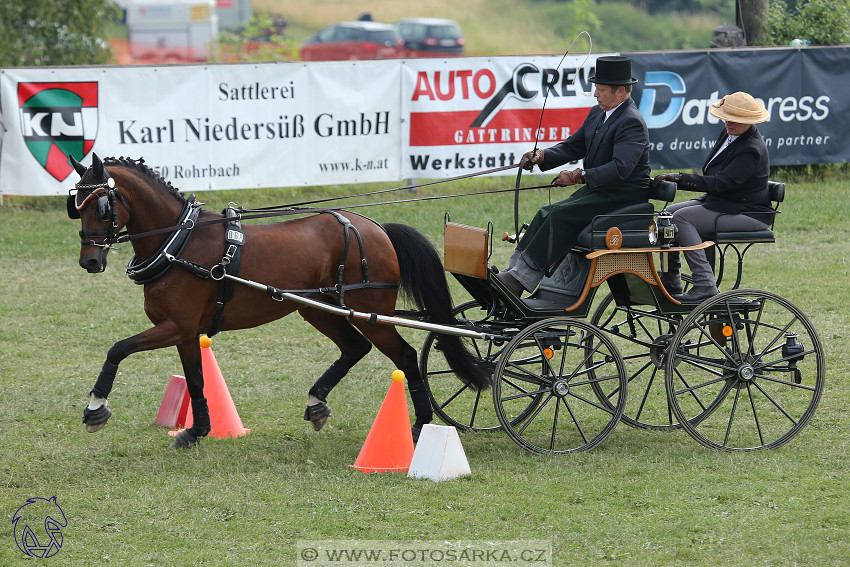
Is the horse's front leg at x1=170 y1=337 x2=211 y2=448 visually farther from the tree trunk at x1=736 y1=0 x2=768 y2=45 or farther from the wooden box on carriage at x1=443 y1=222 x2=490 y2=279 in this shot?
the tree trunk at x1=736 y1=0 x2=768 y2=45

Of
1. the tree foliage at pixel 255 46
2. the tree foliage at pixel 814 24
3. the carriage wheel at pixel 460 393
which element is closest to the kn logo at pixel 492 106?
the tree foliage at pixel 814 24

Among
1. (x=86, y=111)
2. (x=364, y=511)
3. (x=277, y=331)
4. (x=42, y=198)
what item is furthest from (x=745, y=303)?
(x=42, y=198)

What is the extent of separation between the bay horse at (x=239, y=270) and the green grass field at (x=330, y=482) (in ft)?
1.43

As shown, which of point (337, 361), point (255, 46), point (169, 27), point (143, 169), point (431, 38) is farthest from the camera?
point (169, 27)

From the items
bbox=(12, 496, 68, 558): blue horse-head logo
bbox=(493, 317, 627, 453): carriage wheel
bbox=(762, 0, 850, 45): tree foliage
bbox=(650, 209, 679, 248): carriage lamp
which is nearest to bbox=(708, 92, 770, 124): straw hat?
bbox=(650, 209, 679, 248): carriage lamp

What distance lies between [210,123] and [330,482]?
7771 millimetres

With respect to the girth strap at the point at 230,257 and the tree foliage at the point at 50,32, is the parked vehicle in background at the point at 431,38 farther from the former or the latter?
the girth strap at the point at 230,257

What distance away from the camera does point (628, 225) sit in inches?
254

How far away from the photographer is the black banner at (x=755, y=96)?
1388 cm

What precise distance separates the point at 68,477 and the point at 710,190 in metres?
4.21

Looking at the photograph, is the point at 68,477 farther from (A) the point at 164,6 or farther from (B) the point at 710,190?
(A) the point at 164,6

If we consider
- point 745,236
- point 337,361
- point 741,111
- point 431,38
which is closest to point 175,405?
point 337,361

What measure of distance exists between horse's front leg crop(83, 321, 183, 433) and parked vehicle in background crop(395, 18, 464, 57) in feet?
83.7

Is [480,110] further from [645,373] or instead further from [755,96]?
[645,373]
